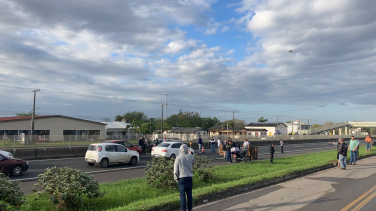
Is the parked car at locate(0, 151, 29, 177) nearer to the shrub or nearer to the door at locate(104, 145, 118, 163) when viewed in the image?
the door at locate(104, 145, 118, 163)

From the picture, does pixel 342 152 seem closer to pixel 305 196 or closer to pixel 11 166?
pixel 305 196

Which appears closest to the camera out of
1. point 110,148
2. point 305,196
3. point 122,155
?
point 305,196

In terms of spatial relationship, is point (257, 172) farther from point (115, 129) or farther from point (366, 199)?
point (115, 129)

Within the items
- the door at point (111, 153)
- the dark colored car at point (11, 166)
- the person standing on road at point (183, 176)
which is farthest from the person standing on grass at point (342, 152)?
the dark colored car at point (11, 166)

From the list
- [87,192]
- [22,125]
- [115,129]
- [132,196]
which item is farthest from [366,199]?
[115,129]

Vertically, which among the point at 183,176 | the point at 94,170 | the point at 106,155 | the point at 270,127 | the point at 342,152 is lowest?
the point at 94,170

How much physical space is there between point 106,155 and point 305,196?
1191 centimetres

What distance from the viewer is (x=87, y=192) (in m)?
7.46

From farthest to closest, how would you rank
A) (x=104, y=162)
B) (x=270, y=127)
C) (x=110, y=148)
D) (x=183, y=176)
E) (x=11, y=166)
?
(x=270, y=127)
(x=110, y=148)
(x=104, y=162)
(x=11, y=166)
(x=183, y=176)

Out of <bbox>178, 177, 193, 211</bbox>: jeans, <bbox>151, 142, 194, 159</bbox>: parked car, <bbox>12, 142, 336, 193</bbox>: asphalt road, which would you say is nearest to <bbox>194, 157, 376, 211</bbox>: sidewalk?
<bbox>178, 177, 193, 211</bbox>: jeans

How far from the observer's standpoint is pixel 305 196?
9.20m

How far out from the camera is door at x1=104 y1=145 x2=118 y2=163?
17.9 metres

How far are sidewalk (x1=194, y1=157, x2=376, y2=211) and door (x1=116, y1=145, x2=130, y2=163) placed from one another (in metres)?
10.4

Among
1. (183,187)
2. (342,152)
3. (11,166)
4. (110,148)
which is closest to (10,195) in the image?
(183,187)
